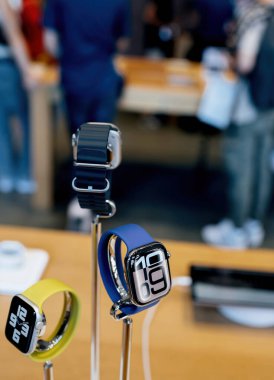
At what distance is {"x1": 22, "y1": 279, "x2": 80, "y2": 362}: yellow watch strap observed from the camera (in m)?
0.67

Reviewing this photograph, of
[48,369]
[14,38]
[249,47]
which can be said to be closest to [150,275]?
[48,369]

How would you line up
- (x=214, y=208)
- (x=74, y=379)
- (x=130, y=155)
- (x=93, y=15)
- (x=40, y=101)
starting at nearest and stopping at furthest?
(x=74, y=379), (x=93, y=15), (x=40, y=101), (x=214, y=208), (x=130, y=155)

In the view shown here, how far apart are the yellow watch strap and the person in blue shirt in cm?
207

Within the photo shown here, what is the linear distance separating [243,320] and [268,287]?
10 centimetres

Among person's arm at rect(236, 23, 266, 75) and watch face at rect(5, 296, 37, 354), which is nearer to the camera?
watch face at rect(5, 296, 37, 354)

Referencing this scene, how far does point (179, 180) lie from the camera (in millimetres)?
3904

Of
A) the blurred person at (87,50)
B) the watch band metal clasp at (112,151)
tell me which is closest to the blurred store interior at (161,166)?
the blurred person at (87,50)

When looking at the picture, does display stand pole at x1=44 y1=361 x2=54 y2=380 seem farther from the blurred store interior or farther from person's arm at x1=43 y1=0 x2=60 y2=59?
the blurred store interior

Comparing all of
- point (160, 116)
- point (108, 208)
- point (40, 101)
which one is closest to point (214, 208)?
point (40, 101)

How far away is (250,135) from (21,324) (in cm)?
222

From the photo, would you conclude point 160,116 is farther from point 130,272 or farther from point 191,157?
point 130,272

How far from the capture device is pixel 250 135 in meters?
2.73

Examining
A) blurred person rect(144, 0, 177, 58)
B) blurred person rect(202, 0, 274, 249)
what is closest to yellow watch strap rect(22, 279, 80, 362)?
blurred person rect(202, 0, 274, 249)

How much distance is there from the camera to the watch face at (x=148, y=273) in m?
0.63
